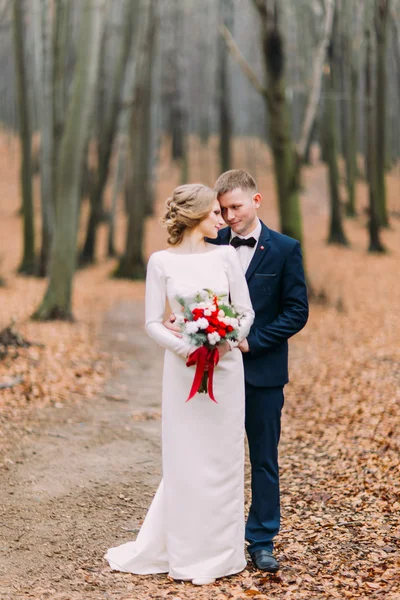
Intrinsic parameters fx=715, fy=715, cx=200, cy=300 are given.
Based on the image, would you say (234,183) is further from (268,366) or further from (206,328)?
(268,366)

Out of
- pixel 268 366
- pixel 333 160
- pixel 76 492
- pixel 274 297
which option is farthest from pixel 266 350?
pixel 333 160

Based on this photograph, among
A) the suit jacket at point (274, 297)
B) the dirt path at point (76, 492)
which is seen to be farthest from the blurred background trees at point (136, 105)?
the suit jacket at point (274, 297)

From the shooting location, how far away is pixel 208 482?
13.2 feet

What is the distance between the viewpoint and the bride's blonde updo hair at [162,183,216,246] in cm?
392

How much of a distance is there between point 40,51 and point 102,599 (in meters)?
16.6

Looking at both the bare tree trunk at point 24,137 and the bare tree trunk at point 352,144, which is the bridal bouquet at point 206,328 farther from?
the bare tree trunk at point 352,144

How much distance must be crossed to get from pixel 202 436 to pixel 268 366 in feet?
1.87

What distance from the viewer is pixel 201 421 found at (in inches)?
159

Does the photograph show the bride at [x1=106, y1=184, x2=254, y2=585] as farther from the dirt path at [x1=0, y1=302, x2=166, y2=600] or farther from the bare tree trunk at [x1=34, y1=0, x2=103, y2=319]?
the bare tree trunk at [x1=34, y1=0, x2=103, y2=319]

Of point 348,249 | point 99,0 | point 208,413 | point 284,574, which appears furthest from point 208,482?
point 348,249

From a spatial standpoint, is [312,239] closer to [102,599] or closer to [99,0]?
[99,0]

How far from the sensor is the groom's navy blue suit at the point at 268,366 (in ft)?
13.8

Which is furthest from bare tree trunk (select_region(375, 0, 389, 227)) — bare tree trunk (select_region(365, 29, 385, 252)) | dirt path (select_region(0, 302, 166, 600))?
dirt path (select_region(0, 302, 166, 600))

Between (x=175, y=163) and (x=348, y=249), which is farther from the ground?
(x=175, y=163)
